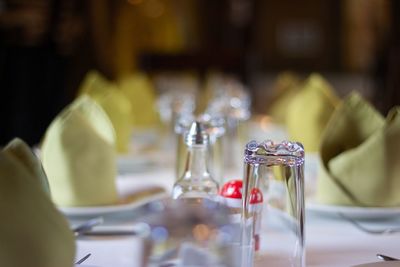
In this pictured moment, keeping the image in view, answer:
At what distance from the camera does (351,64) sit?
6145 mm

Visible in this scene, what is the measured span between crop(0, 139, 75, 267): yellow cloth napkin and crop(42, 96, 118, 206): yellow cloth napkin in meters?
0.41

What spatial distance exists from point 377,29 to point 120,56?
87.9 inches

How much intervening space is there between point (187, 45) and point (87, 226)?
478 cm

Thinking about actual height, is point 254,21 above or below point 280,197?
above

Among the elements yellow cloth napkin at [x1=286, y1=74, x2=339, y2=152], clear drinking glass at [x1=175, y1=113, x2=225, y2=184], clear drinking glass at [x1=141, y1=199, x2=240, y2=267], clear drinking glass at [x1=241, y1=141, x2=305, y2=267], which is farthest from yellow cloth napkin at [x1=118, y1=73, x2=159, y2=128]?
clear drinking glass at [x1=141, y1=199, x2=240, y2=267]

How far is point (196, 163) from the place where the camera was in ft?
3.26

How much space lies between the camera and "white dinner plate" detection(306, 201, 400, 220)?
1000 millimetres

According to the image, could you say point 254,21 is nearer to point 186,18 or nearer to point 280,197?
point 186,18

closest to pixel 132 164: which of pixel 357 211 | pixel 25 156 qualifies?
pixel 357 211

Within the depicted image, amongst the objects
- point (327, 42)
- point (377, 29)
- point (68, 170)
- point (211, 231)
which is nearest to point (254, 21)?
point (327, 42)

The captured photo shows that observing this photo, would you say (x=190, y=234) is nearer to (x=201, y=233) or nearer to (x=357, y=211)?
(x=201, y=233)

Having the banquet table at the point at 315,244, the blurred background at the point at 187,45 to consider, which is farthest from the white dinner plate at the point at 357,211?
the blurred background at the point at 187,45

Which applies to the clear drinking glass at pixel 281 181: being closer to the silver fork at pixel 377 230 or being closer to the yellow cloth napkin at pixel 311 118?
the silver fork at pixel 377 230

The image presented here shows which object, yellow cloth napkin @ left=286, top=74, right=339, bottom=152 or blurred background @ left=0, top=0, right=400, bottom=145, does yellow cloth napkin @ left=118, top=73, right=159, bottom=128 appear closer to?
blurred background @ left=0, top=0, right=400, bottom=145
